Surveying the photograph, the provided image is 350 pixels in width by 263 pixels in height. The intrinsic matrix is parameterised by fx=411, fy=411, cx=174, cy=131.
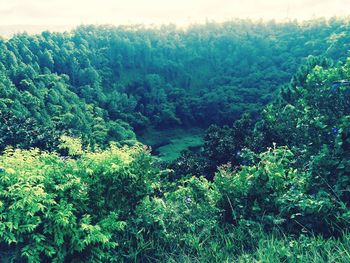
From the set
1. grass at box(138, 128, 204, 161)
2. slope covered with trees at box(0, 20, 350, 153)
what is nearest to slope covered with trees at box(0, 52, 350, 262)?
slope covered with trees at box(0, 20, 350, 153)

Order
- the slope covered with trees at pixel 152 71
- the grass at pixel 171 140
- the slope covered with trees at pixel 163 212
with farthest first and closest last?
1. the slope covered with trees at pixel 152 71
2. the grass at pixel 171 140
3. the slope covered with trees at pixel 163 212

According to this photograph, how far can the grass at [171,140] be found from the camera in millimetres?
60094

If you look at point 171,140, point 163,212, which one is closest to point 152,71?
point 171,140

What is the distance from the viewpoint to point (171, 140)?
2618 inches

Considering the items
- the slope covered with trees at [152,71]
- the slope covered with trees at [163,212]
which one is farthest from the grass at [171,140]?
the slope covered with trees at [163,212]

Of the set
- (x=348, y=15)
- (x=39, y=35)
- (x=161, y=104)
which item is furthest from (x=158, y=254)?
(x=348, y=15)

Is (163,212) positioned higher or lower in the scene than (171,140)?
higher

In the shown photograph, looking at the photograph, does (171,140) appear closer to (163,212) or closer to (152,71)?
(152,71)

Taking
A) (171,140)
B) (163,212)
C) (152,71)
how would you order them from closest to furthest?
(163,212), (171,140), (152,71)

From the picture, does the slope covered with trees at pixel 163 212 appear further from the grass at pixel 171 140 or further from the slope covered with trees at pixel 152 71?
the grass at pixel 171 140

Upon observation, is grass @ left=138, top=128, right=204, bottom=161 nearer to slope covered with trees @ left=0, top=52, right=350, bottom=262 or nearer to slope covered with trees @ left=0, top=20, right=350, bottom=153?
slope covered with trees @ left=0, top=20, right=350, bottom=153

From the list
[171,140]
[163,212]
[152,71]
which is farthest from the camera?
[152,71]

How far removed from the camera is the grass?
197 feet

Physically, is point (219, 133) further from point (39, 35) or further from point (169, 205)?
point (39, 35)
